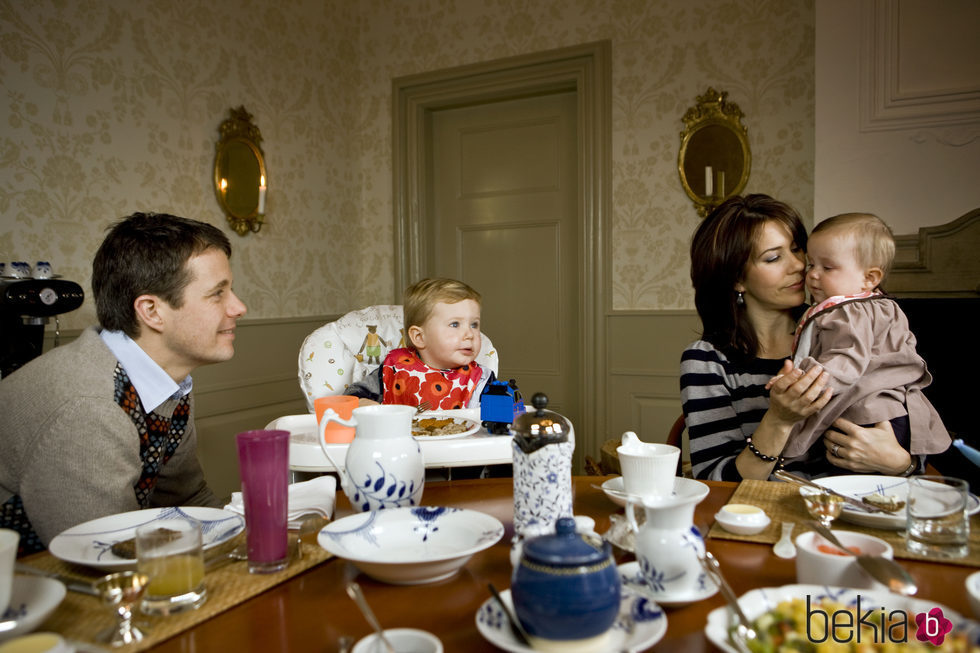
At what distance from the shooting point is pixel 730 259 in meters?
1.85

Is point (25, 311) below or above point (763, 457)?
above

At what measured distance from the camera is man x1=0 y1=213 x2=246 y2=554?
1.34m

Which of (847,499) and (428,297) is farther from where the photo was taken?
(428,297)

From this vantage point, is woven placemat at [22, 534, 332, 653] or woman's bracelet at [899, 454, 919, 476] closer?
woven placemat at [22, 534, 332, 653]

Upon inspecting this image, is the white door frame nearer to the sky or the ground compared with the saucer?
nearer to the sky

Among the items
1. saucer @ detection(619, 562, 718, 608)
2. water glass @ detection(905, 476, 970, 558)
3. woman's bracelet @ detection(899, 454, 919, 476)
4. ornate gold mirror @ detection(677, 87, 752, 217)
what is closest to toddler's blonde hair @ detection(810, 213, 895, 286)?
woman's bracelet @ detection(899, 454, 919, 476)

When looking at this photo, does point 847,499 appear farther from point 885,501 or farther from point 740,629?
point 740,629

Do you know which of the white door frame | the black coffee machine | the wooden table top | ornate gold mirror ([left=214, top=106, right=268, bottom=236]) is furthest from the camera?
the white door frame

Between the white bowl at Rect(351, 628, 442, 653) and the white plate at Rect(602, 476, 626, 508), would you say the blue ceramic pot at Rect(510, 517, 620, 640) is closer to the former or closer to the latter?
the white bowl at Rect(351, 628, 442, 653)

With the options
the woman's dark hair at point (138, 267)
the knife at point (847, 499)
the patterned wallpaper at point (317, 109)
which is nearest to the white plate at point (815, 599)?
the knife at point (847, 499)

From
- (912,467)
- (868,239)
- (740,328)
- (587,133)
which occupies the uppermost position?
(587,133)

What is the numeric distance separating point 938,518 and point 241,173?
3.37 m

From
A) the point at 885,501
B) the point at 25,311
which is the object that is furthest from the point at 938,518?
the point at 25,311

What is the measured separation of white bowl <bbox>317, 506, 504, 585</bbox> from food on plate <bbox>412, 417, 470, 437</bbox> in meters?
0.48
